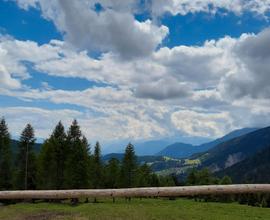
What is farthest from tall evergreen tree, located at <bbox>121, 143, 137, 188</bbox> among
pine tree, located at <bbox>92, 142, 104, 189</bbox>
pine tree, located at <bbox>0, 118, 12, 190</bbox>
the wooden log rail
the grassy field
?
the wooden log rail

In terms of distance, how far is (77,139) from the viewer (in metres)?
69.4

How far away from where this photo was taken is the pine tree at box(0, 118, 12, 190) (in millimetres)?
68994

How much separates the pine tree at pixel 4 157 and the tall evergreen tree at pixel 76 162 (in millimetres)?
11560

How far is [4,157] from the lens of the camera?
69312mm

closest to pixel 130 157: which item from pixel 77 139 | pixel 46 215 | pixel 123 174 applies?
pixel 123 174

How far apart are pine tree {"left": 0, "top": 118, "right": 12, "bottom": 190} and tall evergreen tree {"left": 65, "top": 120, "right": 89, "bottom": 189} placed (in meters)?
11.6

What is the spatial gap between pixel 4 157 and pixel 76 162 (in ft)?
46.0

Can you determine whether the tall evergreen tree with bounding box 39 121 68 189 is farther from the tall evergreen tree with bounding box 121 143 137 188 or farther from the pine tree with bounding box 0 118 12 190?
the tall evergreen tree with bounding box 121 143 137 188

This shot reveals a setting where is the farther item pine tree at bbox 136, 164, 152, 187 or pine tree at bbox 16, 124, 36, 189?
pine tree at bbox 136, 164, 152, 187

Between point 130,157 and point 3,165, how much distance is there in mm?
29967

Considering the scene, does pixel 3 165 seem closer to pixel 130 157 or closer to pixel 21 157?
pixel 21 157

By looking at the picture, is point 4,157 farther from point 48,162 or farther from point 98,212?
point 98,212

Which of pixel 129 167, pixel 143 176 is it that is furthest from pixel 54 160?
pixel 143 176

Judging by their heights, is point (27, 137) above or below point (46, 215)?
above
